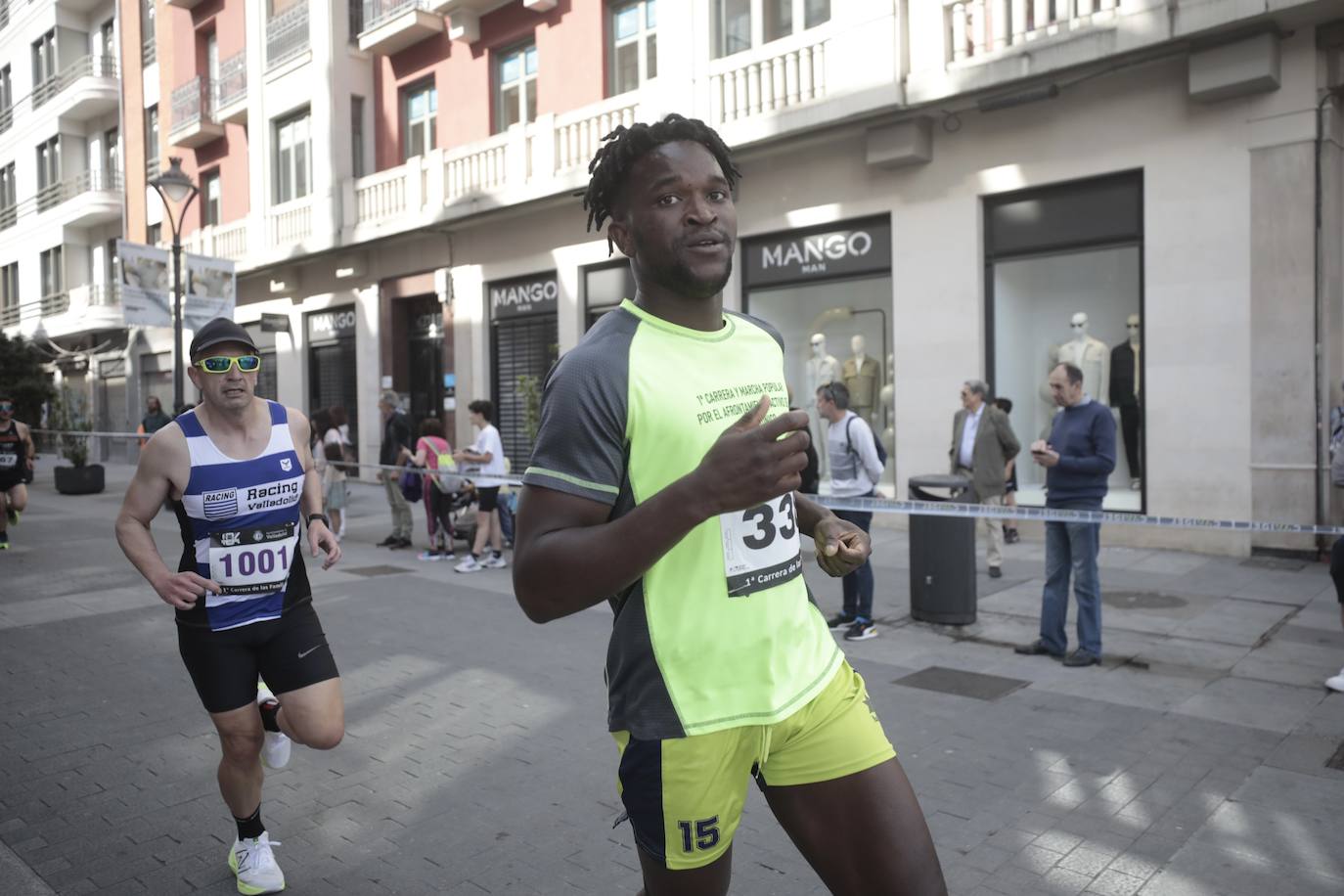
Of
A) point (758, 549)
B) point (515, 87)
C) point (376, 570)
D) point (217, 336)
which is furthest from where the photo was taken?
point (515, 87)

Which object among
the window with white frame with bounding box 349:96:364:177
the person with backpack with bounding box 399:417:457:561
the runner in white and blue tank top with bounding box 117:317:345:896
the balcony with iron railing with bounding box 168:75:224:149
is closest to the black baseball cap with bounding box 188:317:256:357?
the runner in white and blue tank top with bounding box 117:317:345:896

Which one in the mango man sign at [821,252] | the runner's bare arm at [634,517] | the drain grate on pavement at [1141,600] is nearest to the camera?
the runner's bare arm at [634,517]

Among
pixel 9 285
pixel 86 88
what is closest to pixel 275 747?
pixel 86 88

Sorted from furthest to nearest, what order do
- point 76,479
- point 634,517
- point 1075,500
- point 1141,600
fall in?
point 76,479
point 1141,600
point 1075,500
point 634,517

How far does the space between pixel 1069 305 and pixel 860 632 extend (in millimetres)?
6495

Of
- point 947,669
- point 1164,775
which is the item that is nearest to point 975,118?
point 947,669

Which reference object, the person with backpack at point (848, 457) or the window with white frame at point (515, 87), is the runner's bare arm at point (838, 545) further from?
the window with white frame at point (515, 87)

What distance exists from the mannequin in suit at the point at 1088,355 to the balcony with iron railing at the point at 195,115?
21927 mm

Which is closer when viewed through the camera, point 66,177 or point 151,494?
point 151,494

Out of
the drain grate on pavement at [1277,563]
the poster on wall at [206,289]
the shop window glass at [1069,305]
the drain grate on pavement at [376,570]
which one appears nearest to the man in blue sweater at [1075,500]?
the drain grate on pavement at [1277,563]

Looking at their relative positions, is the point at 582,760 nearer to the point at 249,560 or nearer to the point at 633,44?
the point at 249,560

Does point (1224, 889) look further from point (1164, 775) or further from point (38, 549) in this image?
point (38, 549)

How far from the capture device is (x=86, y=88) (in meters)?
30.2

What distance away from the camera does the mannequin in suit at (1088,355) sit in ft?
38.7
